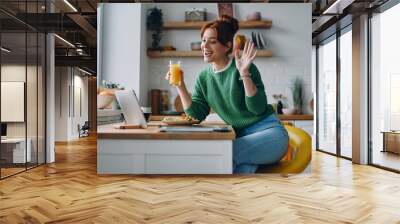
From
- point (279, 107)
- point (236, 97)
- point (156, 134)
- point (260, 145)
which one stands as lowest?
point (260, 145)

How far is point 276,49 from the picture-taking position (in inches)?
173

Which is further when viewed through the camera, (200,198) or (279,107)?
(279,107)

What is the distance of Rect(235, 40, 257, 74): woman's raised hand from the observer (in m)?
4.28

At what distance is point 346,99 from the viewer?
290 inches

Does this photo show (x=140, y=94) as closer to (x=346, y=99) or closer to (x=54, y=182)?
(x=54, y=182)

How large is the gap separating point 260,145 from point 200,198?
93 centimetres

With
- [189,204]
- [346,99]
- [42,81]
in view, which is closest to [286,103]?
[189,204]

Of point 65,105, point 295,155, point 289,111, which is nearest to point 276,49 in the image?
point 289,111

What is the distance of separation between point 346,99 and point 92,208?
5.31m

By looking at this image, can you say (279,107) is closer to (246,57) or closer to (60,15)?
(246,57)

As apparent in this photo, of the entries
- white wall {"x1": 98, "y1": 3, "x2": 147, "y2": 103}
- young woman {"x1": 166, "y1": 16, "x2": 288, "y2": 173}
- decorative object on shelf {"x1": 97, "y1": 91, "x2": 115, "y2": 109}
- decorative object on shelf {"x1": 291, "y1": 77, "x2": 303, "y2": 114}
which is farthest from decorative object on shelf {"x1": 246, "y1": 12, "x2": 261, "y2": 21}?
decorative object on shelf {"x1": 97, "y1": 91, "x2": 115, "y2": 109}

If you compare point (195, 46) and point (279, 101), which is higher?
point (195, 46)

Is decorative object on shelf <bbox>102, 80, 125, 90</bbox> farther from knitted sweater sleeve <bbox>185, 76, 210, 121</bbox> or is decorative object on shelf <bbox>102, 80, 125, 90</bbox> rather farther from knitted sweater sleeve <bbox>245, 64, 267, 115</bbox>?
knitted sweater sleeve <bbox>245, 64, 267, 115</bbox>

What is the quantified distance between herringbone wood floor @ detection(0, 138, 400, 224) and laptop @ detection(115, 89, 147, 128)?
734 mm
